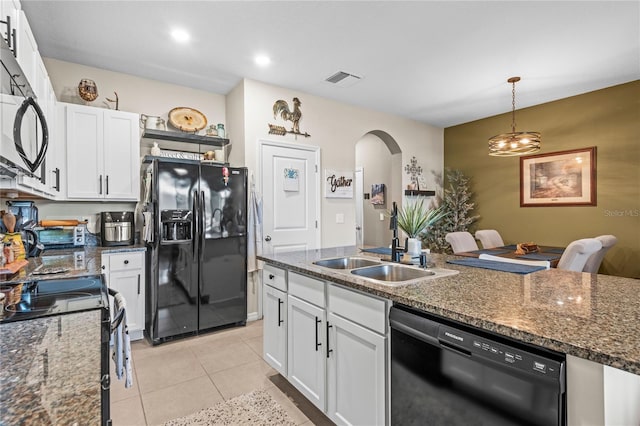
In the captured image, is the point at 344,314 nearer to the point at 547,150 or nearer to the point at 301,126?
the point at 301,126

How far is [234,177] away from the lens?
3.43 meters

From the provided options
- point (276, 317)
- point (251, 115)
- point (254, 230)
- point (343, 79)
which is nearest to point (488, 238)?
point (343, 79)

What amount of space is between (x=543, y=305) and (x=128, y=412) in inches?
94.8

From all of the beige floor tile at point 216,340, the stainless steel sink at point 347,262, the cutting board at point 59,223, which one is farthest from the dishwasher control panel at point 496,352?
the cutting board at point 59,223

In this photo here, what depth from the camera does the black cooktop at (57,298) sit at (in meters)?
1.14

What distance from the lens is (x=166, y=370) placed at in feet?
8.47

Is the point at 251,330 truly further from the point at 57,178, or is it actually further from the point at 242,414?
the point at 57,178

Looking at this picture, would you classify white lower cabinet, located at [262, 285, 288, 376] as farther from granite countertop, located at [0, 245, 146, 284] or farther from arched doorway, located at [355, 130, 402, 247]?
arched doorway, located at [355, 130, 402, 247]

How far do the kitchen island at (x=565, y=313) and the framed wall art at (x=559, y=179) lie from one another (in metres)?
3.24

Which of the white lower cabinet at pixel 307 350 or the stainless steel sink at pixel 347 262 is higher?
the stainless steel sink at pixel 347 262

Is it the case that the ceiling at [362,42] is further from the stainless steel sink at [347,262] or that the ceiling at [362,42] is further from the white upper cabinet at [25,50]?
the stainless steel sink at [347,262]

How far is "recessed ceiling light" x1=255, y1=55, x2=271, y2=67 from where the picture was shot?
126 inches

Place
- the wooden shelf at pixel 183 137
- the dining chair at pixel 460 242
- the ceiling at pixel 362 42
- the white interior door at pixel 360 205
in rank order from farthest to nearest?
the white interior door at pixel 360 205, the dining chair at pixel 460 242, the wooden shelf at pixel 183 137, the ceiling at pixel 362 42

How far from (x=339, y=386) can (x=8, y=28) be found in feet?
7.83
